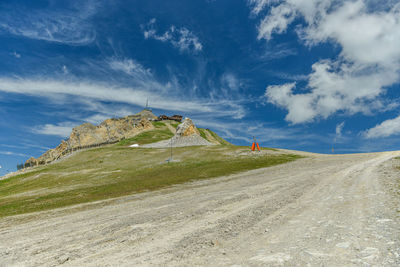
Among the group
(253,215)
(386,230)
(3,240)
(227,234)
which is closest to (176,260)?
(227,234)

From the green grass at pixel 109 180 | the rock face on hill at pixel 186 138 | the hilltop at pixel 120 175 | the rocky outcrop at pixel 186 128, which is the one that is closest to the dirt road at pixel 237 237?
the green grass at pixel 109 180

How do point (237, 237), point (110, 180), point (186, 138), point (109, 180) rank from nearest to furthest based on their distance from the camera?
point (237, 237) → point (110, 180) → point (109, 180) → point (186, 138)

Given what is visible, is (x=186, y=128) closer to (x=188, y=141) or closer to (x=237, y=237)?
(x=188, y=141)

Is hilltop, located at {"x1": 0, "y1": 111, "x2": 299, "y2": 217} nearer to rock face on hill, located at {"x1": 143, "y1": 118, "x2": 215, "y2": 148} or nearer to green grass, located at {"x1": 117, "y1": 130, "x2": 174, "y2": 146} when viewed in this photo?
rock face on hill, located at {"x1": 143, "y1": 118, "x2": 215, "y2": 148}

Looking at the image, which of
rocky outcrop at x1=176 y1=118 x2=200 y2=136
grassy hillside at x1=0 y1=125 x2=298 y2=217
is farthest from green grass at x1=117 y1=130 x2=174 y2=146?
grassy hillside at x1=0 y1=125 x2=298 y2=217

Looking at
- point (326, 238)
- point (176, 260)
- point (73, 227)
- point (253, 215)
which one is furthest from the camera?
point (73, 227)

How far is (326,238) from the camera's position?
25.8 ft

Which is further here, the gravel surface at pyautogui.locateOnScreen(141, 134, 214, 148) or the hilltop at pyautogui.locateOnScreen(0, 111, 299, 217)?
the gravel surface at pyautogui.locateOnScreen(141, 134, 214, 148)

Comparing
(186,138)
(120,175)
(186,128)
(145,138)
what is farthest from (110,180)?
(145,138)

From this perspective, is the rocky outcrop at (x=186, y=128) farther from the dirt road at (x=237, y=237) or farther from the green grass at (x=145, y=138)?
the dirt road at (x=237, y=237)

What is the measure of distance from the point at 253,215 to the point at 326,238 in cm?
472

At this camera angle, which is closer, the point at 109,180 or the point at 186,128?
the point at 109,180

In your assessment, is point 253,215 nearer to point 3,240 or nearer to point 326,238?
point 326,238

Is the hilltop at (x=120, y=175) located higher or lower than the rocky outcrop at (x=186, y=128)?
lower
